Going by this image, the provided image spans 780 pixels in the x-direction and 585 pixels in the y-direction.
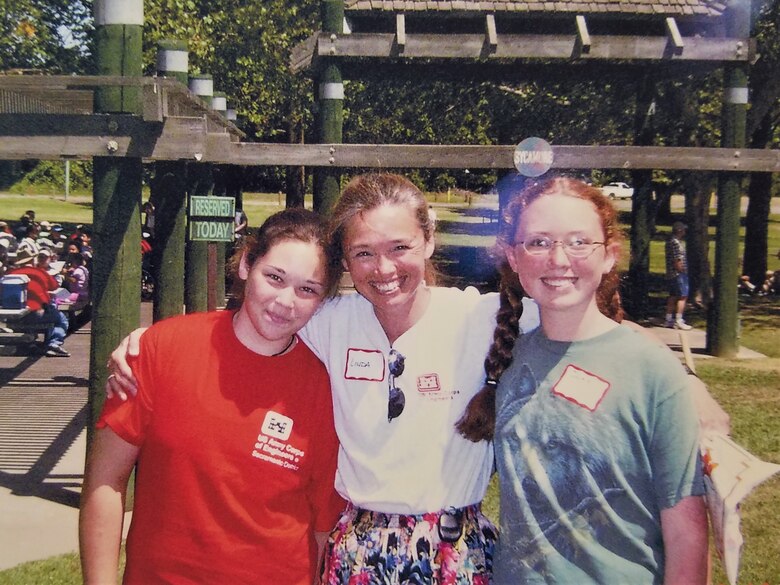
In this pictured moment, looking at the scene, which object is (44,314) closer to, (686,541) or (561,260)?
(561,260)

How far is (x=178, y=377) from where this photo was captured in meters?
2.25

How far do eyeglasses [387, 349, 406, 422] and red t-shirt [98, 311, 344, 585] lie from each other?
0.20 metres

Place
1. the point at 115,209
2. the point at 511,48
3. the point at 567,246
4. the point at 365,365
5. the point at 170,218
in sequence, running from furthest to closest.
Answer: the point at 511,48
the point at 170,218
the point at 115,209
the point at 365,365
the point at 567,246

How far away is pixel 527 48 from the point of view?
9273mm

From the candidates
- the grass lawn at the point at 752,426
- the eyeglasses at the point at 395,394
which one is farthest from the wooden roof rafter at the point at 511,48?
the eyeglasses at the point at 395,394

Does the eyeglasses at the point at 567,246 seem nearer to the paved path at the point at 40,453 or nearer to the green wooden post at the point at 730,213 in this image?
the paved path at the point at 40,453

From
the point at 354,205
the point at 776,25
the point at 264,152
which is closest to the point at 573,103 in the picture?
the point at 776,25

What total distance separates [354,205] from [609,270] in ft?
2.27

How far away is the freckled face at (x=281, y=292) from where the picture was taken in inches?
90.4

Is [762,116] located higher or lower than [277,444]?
higher

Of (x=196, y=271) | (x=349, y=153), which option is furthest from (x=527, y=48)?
(x=196, y=271)

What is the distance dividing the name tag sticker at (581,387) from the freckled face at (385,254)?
50cm

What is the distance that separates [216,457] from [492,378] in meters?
0.72

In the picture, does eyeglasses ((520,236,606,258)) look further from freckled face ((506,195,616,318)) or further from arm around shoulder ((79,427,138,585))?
arm around shoulder ((79,427,138,585))
